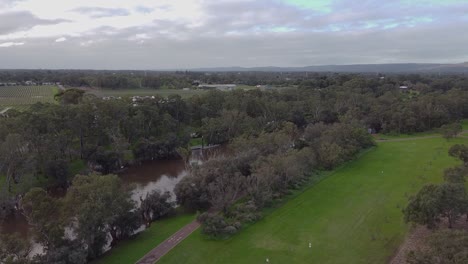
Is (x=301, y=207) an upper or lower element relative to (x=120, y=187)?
lower

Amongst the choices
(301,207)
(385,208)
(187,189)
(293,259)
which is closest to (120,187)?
(187,189)

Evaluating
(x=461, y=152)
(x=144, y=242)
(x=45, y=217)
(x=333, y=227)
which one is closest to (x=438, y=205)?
(x=333, y=227)

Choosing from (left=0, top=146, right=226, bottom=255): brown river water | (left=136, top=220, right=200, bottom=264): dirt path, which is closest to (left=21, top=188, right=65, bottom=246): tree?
(left=136, top=220, right=200, bottom=264): dirt path

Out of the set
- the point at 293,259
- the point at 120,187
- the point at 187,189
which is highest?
the point at 120,187

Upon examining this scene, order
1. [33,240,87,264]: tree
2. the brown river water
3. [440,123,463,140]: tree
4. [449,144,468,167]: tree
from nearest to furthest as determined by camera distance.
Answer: [33,240,87,264]: tree < the brown river water < [449,144,468,167]: tree < [440,123,463,140]: tree

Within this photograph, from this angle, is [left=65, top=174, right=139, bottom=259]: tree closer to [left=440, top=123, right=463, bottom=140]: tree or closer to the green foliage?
the green foliage

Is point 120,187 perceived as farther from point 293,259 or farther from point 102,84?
point 102,84
